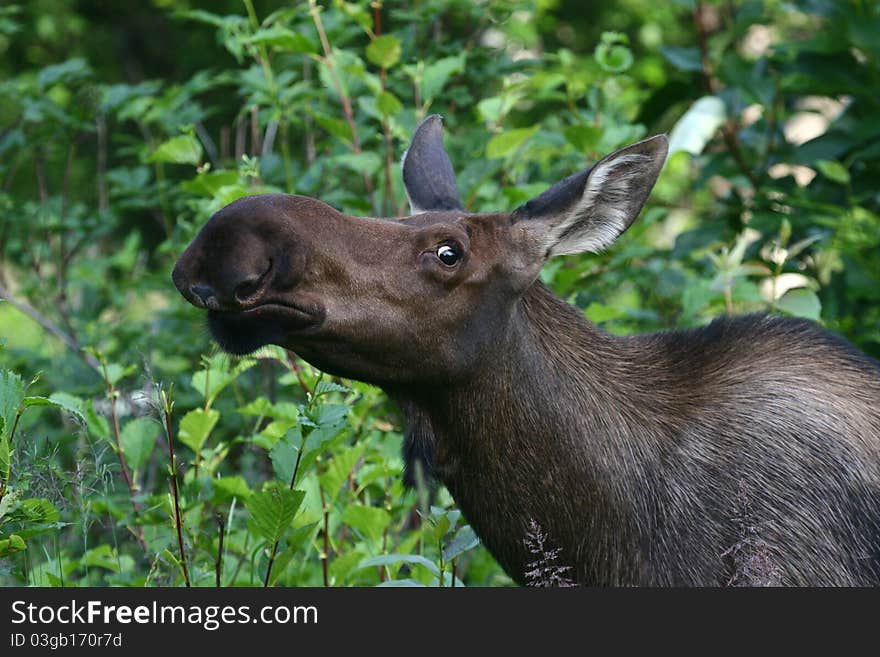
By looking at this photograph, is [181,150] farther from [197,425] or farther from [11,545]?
[11,545]

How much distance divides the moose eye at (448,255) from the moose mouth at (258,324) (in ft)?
1.40

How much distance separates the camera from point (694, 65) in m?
7.42

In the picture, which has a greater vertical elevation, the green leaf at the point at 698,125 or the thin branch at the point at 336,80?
the green leaf at the point at 698,125

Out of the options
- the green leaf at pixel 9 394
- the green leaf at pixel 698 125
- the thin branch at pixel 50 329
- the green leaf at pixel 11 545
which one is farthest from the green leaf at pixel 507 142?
the green leaf at pixel 11 545

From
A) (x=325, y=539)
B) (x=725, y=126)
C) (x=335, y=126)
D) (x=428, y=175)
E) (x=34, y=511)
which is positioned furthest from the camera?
(x=725, y=126)

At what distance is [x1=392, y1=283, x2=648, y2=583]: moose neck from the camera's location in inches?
158

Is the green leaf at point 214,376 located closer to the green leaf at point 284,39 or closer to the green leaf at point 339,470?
the green leaf at point 339,470

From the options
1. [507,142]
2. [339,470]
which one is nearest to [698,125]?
[507,142]

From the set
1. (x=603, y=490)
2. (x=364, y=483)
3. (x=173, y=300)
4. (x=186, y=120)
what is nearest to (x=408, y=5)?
(x=186, y=120)

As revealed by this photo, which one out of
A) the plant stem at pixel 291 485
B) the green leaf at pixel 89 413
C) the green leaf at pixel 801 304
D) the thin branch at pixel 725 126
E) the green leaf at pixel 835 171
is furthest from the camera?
the thin branch at pixel 725 126

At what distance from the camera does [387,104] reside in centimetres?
568

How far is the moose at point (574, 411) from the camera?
3811mm

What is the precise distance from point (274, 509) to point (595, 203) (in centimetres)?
127

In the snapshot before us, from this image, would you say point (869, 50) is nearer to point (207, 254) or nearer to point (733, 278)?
point (733, 278)
